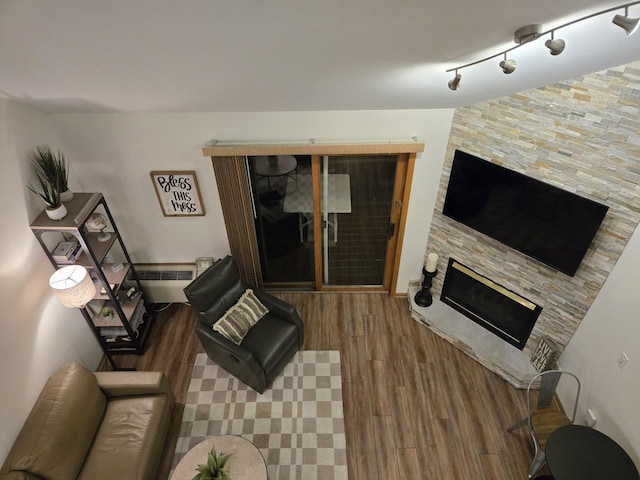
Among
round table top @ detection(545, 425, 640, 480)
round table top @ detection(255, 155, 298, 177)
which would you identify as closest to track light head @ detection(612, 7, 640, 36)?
round table top @ detection(545, 425, 640, 480)

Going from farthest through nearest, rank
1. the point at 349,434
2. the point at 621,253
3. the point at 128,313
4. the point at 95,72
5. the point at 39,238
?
the point at 128,313 → the point at 349,434 → the point at 39,238 → the point at 621,253 → the point at 95,72

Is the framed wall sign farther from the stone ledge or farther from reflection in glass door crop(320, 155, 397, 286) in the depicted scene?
the stone ledge

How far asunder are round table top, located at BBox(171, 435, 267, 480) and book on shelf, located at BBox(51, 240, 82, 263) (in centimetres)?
190

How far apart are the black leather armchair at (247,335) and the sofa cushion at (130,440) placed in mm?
636

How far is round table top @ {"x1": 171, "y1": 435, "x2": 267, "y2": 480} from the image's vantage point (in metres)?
2.73

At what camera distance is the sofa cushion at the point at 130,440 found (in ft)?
9.19

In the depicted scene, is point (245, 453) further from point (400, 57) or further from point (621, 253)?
point (621, 253)

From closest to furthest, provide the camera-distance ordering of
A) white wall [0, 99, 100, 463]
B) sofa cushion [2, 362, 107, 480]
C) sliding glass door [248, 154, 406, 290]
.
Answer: sofa cushion [2, 362, 107, 480] → white wall [0, 99, 100, 463] → sliding glass door [248, 154, 406, 290]

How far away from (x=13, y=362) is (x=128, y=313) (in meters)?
1.11

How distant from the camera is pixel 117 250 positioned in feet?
13.9

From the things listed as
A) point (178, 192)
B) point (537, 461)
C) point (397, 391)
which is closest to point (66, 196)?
point (178, 192)

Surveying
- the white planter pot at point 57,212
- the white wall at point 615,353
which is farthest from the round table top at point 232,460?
the white wall at point 615,353

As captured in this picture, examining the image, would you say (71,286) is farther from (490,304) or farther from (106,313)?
(490,304)

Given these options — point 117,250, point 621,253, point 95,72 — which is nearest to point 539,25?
point 621,253
